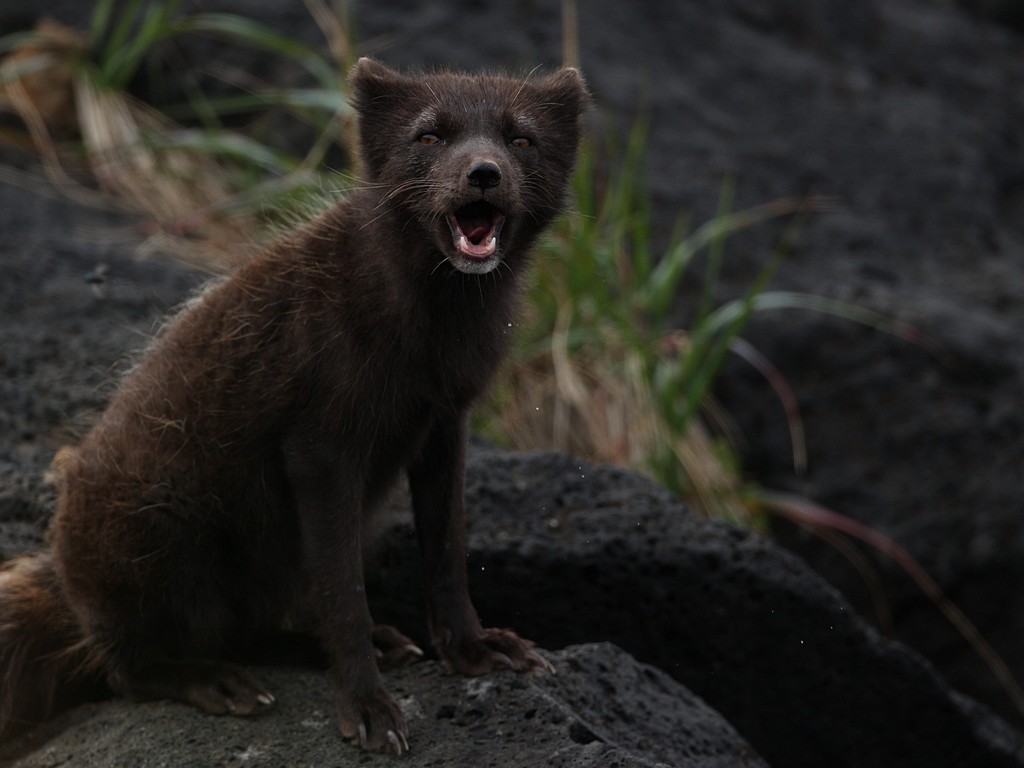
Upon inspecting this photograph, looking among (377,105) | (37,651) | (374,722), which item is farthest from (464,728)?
(377,105)

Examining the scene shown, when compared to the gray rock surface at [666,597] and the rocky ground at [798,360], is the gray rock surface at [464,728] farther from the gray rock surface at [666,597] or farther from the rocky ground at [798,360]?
the gray rock surface at [666,597]

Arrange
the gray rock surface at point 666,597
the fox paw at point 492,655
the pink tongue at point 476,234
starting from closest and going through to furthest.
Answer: the pink tongue at point 476,234
the fox paw at point 492,655
the gray rock surface at point 666,597

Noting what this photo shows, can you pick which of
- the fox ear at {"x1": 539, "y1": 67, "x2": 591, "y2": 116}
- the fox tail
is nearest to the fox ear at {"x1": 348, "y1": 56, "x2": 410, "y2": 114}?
the fox ear at {"x1": 539, "y1": 67, "x2": 591, "y2": 116}

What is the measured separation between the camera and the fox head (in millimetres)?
3529

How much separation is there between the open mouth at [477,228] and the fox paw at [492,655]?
43.8 inches

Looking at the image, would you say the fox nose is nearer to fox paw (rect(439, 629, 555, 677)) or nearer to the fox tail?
fox paw (rect(439, 629, 555, 677))

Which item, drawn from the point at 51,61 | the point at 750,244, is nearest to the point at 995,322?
the point at 750,244

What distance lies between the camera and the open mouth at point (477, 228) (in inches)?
139

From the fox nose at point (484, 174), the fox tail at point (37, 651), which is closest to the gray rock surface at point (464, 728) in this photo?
the fox tail at point (37, 651)

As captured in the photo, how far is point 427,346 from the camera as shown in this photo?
3.76 m

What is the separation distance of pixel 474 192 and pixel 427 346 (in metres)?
0.51

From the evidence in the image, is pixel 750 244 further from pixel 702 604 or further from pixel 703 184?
pixel 702 604

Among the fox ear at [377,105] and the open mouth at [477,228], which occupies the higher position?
the fox ear at [377,105]

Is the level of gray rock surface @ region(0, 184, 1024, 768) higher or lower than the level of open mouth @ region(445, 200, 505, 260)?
lower
